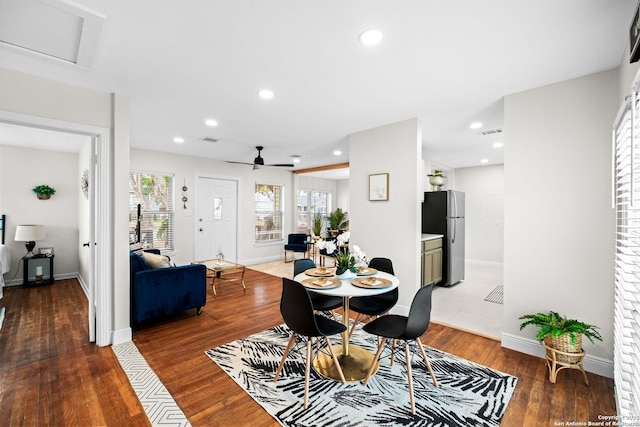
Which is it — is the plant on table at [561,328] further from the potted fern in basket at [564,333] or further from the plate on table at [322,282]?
the plate on table at [322,282]

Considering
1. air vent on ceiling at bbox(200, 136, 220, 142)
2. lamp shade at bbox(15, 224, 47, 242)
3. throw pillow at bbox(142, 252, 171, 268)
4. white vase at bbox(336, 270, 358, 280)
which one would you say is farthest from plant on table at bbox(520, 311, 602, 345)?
lamp shade at bbox(15, 224, 47, 242)

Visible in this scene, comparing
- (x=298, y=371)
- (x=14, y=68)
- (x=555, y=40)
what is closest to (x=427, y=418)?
(x=298, y=371)

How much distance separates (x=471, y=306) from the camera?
3.93m

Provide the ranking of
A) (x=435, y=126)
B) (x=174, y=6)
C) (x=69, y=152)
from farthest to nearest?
(x=69, y=152) < (x=435, y=126) < (x=174, y=6)

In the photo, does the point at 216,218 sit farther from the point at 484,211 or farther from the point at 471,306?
the point at 484,211

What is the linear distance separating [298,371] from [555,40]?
310 centimetres

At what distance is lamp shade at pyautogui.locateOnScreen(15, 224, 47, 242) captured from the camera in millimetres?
4621

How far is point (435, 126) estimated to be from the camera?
3.75 metres

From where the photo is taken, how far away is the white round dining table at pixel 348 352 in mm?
2127

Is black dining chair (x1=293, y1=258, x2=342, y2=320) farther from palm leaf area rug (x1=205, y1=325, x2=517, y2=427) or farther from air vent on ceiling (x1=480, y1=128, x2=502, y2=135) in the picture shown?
air vent on ceiling (x1=480, y1=128, x2=502, y2=135)

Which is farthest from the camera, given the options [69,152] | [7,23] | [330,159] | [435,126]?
[330,159]

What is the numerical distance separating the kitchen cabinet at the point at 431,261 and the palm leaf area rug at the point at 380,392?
1.77 metres

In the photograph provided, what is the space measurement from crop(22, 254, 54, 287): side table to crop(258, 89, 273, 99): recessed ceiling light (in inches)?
199

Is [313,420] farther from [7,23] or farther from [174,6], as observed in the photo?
[7,23]
